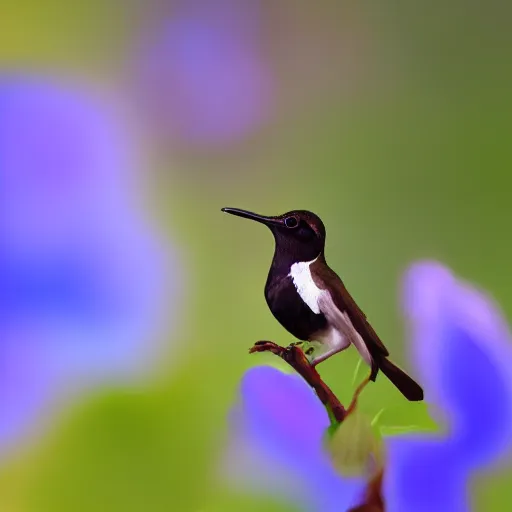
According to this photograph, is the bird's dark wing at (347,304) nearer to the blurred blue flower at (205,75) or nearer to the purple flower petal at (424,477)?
the purple flower petal at (424,477)

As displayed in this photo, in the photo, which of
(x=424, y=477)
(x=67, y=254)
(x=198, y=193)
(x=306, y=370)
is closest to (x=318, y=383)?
(x=306, y=370)

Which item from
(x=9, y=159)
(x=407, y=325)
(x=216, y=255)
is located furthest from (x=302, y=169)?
(x=9, y=159)

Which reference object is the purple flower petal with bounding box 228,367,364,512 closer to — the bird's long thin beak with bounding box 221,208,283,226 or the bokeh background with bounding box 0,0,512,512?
the bokeh background with bounding box 0,0,512,512

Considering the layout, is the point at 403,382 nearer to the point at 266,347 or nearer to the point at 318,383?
the point at 318,383

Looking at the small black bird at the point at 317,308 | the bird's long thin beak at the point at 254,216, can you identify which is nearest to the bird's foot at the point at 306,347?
the small black bird at the point at 317,308

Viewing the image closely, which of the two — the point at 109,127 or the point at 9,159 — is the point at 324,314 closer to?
the point at 109,127

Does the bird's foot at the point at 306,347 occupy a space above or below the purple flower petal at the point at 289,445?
above
